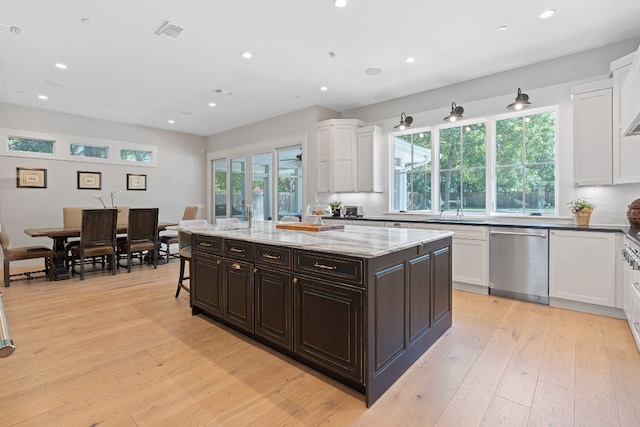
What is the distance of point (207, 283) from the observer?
3.23 m

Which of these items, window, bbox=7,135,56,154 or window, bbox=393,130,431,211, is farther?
window, bbox=7,135,56,154

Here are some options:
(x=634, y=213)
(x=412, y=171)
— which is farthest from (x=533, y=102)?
(x=412, y=171)

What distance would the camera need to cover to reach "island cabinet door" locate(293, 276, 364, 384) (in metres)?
1.98

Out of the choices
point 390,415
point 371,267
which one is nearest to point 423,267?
point 371,267

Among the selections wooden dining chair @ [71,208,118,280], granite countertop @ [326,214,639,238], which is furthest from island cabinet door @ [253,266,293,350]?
wooden dining chair @ [71,208,118,280]

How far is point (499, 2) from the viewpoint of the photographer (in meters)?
3.03

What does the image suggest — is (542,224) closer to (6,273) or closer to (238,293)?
(238,293)

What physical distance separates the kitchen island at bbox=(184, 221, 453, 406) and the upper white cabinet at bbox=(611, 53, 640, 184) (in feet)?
7.20

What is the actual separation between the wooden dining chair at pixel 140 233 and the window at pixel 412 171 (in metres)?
4.42

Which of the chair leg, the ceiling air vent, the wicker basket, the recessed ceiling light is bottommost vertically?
the chair leg

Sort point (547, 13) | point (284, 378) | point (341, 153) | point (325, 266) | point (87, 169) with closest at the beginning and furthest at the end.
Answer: point (325, 266) < point (284, 378) < point (547, 13) < point (341, 153) < point (87, 169)

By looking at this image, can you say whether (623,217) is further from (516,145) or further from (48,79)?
(48,79)

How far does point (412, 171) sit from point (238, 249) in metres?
3.87

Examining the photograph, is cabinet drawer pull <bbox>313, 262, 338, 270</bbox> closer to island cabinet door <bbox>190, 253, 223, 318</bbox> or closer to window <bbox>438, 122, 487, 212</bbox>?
island cabinet door <bbox>190, 253, 223, 318</bbox>
